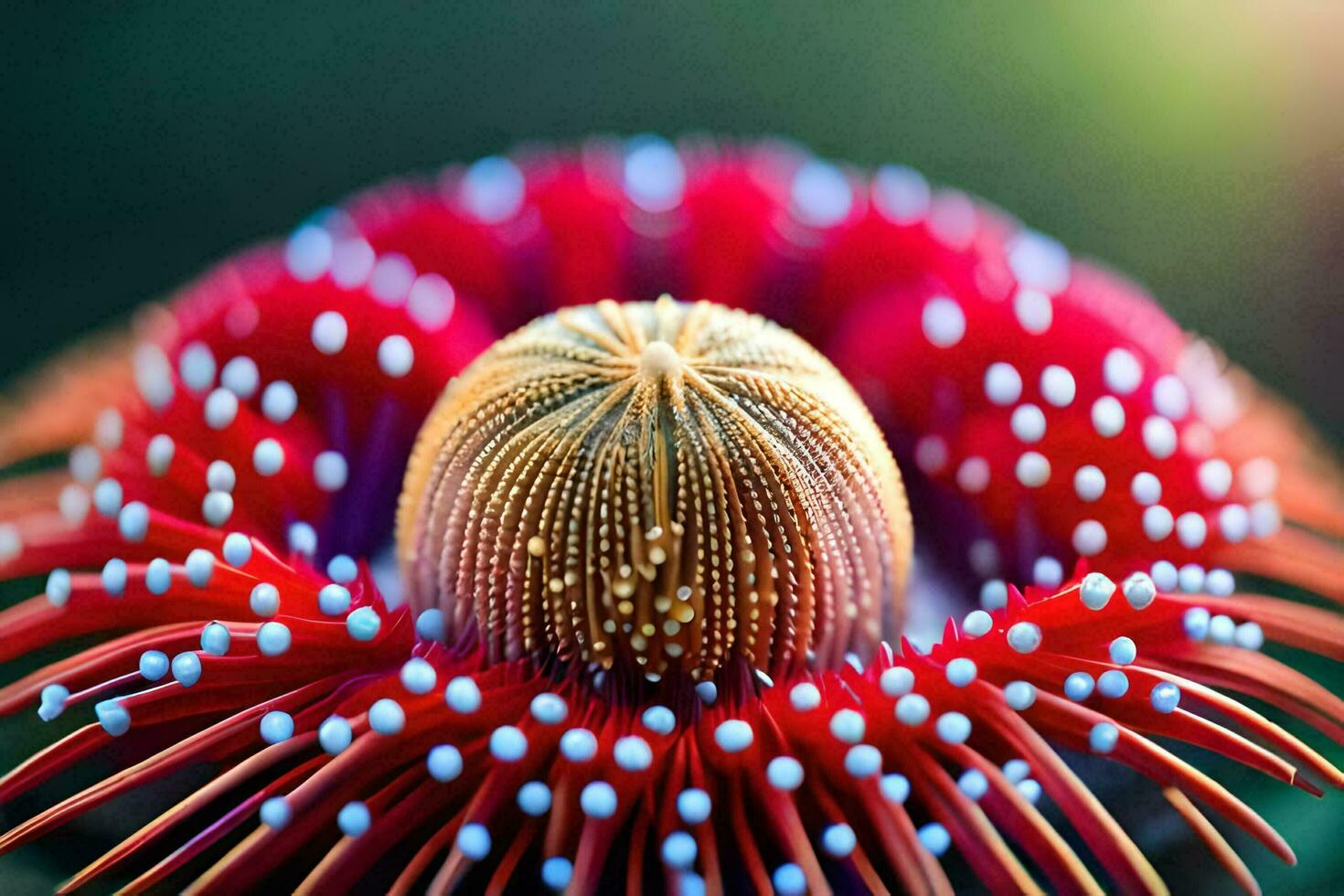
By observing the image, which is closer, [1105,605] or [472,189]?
[1105,605]

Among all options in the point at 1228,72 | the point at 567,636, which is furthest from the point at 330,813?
the point at 1228,72

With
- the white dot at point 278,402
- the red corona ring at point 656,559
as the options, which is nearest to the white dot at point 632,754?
the red corona ring at point 656,559

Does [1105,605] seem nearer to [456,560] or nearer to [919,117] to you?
[456,560]

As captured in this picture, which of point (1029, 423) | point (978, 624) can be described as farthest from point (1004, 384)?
point (978, 624)

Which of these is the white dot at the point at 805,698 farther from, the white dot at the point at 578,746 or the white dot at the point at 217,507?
the white dot at the point at 217,507

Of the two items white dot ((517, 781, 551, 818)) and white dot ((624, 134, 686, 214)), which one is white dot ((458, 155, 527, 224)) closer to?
white dot ((624, 134, 686, 214))

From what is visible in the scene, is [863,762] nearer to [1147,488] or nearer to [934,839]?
[934,839]

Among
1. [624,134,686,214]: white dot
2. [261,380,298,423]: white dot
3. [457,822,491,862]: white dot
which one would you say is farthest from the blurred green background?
[457,822,491,862]: white dot
